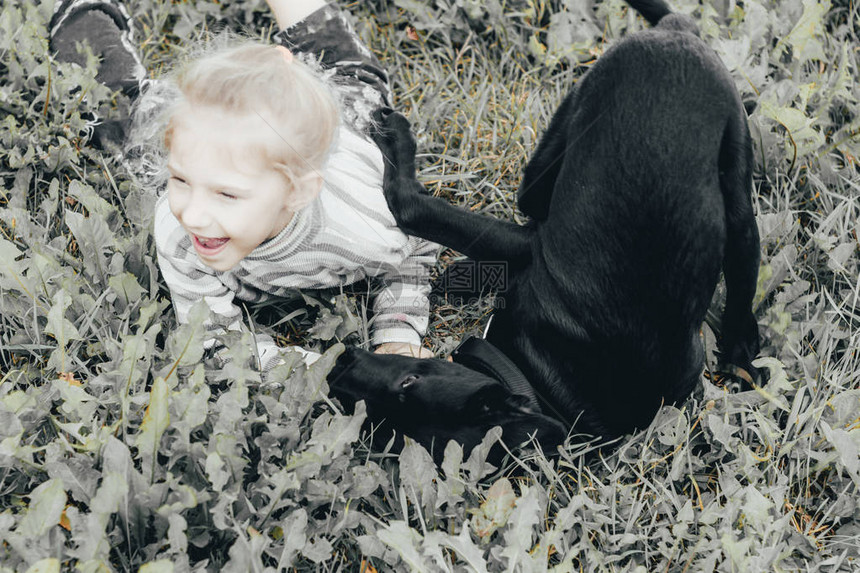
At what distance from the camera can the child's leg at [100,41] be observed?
3.07 m

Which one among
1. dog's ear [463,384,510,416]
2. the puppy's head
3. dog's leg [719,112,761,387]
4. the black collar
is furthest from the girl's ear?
dog's leg [719,112,761,387]

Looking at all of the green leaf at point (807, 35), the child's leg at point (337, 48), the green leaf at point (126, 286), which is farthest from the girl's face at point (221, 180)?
the green leaf at point (807, 35)

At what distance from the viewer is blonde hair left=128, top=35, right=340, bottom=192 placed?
2010mm

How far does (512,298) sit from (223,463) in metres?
0.91

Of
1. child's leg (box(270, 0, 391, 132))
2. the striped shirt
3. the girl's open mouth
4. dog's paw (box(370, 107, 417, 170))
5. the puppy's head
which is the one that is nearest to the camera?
the puppy's head

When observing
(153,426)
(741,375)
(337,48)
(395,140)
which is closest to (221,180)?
(153,426)

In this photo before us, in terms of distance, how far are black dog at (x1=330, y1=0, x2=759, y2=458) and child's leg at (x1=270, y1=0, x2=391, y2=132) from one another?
1122 mm

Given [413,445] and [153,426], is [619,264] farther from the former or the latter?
[153,426]

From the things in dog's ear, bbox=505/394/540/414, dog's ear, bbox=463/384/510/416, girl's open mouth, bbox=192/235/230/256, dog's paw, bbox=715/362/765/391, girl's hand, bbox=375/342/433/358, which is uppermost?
girl's open mouth, bbox=192/235/230/256

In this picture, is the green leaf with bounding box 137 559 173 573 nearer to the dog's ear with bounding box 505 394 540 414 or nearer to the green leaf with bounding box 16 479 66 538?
the green leaf with bounding box 16 479 66 538

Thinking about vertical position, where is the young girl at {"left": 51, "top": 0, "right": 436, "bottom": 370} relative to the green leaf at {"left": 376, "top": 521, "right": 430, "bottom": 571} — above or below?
above

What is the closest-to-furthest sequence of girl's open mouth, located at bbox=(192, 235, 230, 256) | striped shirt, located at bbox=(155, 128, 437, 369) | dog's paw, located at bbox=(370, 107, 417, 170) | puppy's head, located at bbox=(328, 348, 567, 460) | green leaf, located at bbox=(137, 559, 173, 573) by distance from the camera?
green leaf, located at bbox=(137, 559, 173, 573) < puppy's head, located at bbox=(328, 348, 567, 460) < girl's open mouth, located at bbox=(192, 235, 230, 256) < striped shirt, located at bbox=(155, 128, 437, 369) < dog's paw, located at bbox=(370, 107, 417, 170)

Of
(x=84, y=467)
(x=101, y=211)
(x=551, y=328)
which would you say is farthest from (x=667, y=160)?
(x=101, y=211)

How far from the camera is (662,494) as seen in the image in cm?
222
